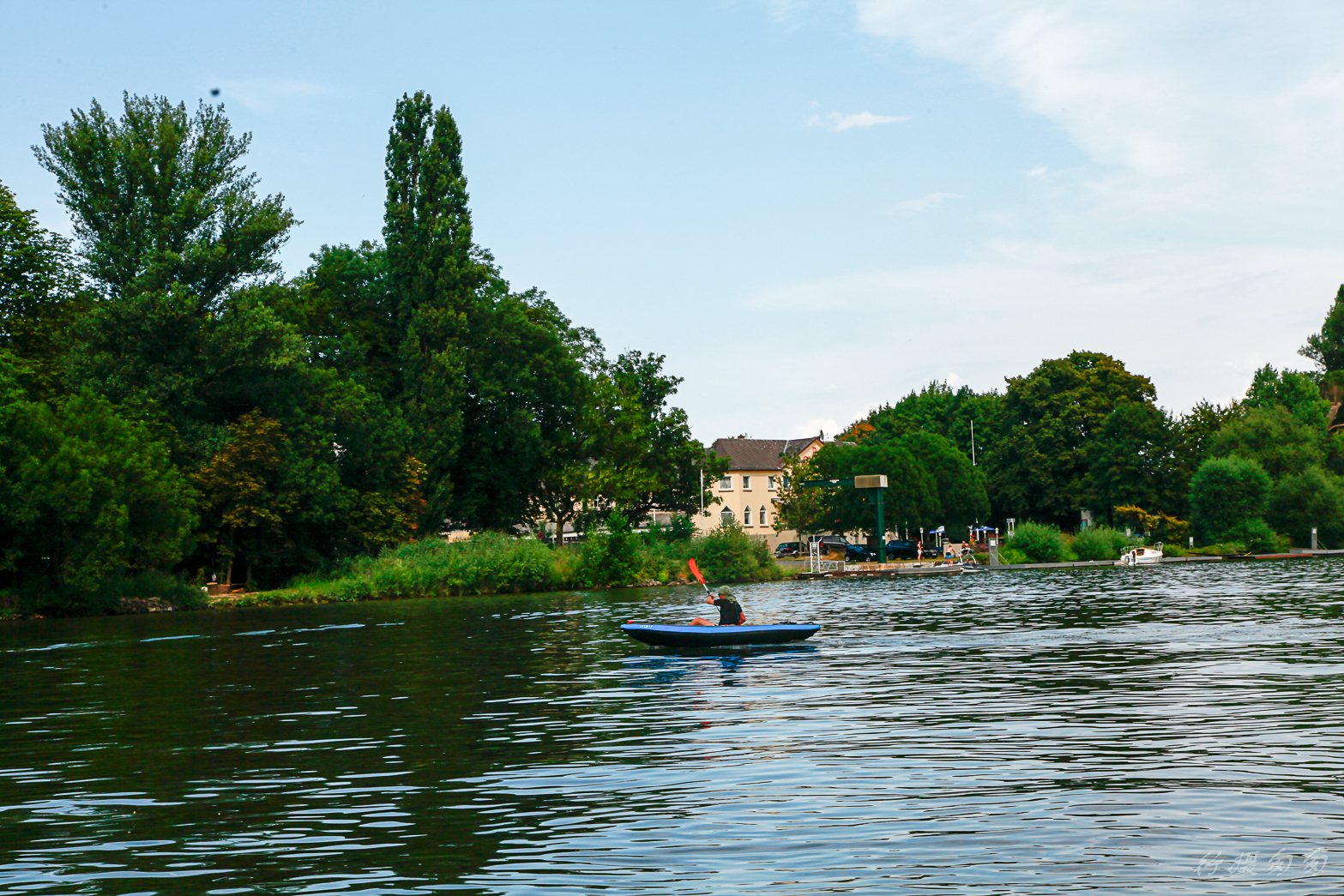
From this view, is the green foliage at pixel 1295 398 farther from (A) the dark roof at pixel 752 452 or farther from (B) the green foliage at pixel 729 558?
(B) the green foliage at pixel 729 558

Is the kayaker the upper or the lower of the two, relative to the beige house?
lower

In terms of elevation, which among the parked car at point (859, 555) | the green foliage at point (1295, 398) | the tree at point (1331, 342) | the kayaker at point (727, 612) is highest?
the tree at point (1331, 342)

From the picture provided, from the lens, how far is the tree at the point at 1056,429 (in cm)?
9750

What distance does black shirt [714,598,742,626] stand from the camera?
27.7m

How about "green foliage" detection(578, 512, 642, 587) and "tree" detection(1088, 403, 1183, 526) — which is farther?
"tree" detection(1088, 403, 1183, 526)

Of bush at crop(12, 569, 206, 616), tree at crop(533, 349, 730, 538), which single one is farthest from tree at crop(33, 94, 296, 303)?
tree at crop(533, 349, 730, 538)

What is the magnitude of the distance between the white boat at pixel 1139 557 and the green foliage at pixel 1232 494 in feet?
31.5

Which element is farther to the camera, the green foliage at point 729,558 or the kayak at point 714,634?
the green foliage at point 729,558

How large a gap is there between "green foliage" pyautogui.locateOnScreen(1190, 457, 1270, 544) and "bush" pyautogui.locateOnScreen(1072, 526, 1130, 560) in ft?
27.8

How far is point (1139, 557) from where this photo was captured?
7025cm

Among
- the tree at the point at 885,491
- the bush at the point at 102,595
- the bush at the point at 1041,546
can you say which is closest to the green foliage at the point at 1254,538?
the bush at the point at 1041,546

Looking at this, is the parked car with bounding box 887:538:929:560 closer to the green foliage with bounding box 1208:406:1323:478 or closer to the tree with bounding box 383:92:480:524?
the green foliage with bounding box 1208:406:1323:478

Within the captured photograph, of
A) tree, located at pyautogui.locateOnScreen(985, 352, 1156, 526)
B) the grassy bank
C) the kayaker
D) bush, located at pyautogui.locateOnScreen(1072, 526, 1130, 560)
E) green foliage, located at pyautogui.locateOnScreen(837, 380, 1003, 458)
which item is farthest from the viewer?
green foliage, located at pyautogui.locateOnScreen(837, 380, 1003, 458)

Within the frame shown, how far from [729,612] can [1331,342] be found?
424 ft
